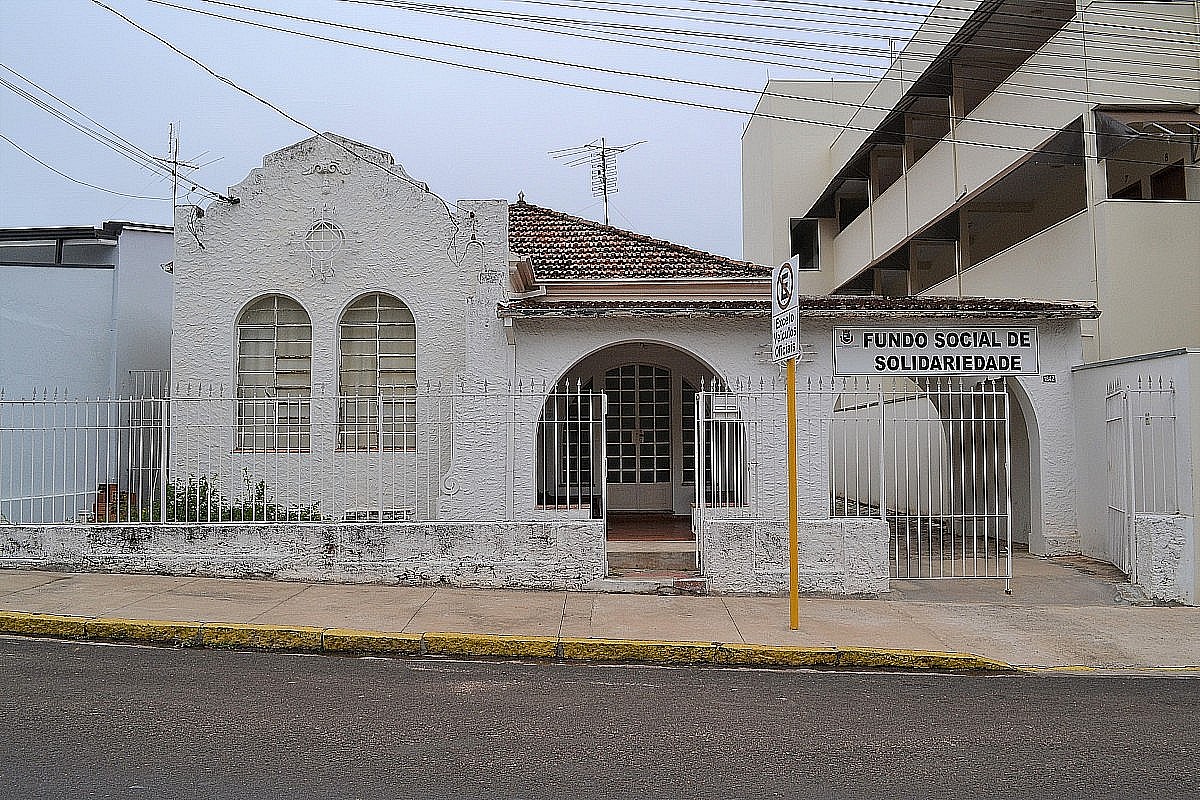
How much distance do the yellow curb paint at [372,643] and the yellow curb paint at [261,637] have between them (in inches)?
4.3

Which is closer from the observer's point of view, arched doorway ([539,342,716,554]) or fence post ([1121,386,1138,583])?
fence post ([1121,386,1138,583])

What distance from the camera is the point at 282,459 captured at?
1254 cm

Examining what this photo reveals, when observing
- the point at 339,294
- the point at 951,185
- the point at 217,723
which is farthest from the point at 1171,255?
the point at 217,723

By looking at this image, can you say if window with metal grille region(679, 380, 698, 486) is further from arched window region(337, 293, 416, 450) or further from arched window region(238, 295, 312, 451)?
arched window region(238, 295, 312, 451)

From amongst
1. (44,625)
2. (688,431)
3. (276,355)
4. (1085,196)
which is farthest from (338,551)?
(1085,196)

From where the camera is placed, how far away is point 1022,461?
14492 millimetres

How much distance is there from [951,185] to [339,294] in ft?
39.2

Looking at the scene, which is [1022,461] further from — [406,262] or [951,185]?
[406,262]

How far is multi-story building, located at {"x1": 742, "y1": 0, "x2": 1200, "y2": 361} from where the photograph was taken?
45.9ft

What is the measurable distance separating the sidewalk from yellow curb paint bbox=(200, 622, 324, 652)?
0.16 meters

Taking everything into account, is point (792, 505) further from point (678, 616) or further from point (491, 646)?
point (491, 646)

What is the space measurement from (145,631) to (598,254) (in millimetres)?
9546

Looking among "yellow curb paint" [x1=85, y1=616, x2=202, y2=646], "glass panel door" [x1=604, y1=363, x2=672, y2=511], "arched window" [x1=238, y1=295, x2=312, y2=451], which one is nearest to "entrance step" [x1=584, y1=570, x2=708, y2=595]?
"yellow curb paint" [x1=85, y1=616, x2=202, y2=646]

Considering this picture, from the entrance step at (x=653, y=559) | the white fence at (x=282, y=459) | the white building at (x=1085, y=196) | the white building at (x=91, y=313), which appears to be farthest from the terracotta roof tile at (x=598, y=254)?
the white building at (x=91, y=313)
